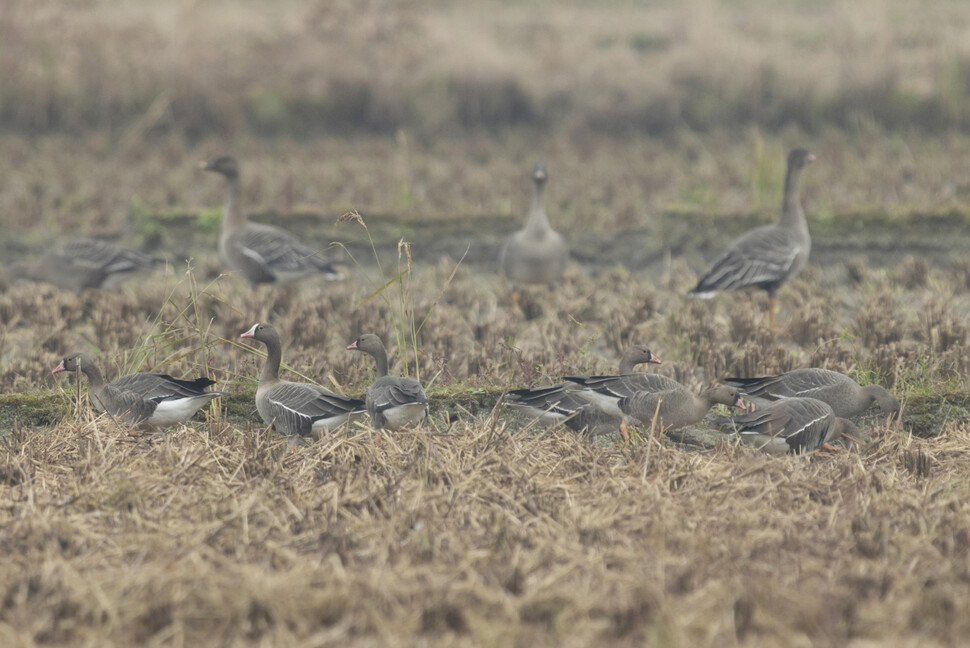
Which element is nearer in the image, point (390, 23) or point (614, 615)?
point (614, 615)

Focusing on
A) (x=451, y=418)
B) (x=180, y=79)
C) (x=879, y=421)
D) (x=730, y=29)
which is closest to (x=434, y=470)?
(x=451, y=418)

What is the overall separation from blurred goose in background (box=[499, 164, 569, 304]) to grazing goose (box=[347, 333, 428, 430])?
4543 millimetres

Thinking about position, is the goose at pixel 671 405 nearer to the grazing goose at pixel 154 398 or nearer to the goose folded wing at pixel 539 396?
the goose folded wing at pixel 539 396

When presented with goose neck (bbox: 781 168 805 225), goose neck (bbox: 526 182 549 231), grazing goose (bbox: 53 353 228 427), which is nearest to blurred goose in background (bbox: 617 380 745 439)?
grazing goose (bbox: 53 353 228 427)

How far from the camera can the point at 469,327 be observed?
9656 mm

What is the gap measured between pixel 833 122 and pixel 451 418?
16.1m

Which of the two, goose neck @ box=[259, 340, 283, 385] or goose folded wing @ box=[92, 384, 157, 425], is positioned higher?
goose neck @ box=[259, 340, 283, 385]

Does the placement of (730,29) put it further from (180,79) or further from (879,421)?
(879,421)

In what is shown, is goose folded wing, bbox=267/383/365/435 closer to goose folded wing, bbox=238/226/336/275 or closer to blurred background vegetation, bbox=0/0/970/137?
goose folded wing, bbox=238/226/336/275

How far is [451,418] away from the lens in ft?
23.4

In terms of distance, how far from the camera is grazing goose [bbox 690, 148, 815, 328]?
10055 millimetres

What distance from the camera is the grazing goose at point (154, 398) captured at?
257 inches

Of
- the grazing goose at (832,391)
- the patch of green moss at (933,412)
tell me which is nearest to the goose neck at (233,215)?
the grazing goose at (832,391)

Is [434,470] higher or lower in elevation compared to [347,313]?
higher
